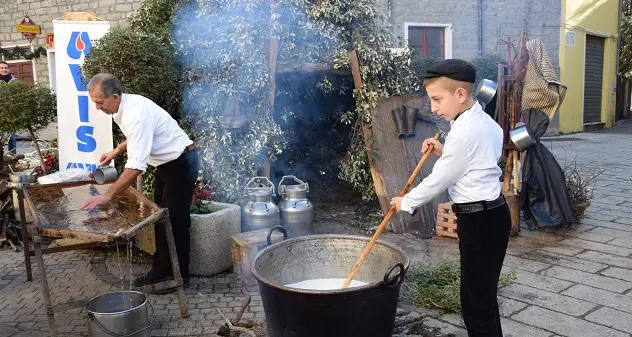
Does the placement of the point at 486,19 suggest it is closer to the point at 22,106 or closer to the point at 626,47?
the point at 626,47

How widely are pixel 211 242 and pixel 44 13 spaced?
584 inches

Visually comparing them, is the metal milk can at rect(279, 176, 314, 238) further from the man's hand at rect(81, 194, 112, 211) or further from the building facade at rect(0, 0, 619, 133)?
the building facade at rect(0, 0, 619, 133)

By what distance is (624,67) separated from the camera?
918 inches

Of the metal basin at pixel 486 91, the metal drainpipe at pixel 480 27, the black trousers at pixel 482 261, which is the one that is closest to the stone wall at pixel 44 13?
the metal drainpipe at pixel 480 27

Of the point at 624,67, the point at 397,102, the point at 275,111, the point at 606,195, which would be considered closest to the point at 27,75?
the point at 275,111

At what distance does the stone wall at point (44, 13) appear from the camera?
15078 millimetres

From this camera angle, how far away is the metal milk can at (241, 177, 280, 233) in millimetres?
5531

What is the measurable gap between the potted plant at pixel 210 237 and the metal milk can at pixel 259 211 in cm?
19

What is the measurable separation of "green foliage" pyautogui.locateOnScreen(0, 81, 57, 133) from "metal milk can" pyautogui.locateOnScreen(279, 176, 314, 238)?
11.1ft

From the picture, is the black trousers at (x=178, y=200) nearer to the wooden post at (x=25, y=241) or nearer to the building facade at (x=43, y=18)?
the wooden post at (x=25, y=241)

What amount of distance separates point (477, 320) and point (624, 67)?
24563 mm

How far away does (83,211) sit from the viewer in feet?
12.7

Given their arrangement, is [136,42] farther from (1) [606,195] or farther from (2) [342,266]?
(1) [606,195]

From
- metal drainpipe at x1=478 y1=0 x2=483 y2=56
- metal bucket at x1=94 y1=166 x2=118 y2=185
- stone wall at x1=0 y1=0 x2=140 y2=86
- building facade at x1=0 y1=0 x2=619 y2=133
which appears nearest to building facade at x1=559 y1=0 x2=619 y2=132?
building facade at x1=0 y1=0 x2=619 y2=133
